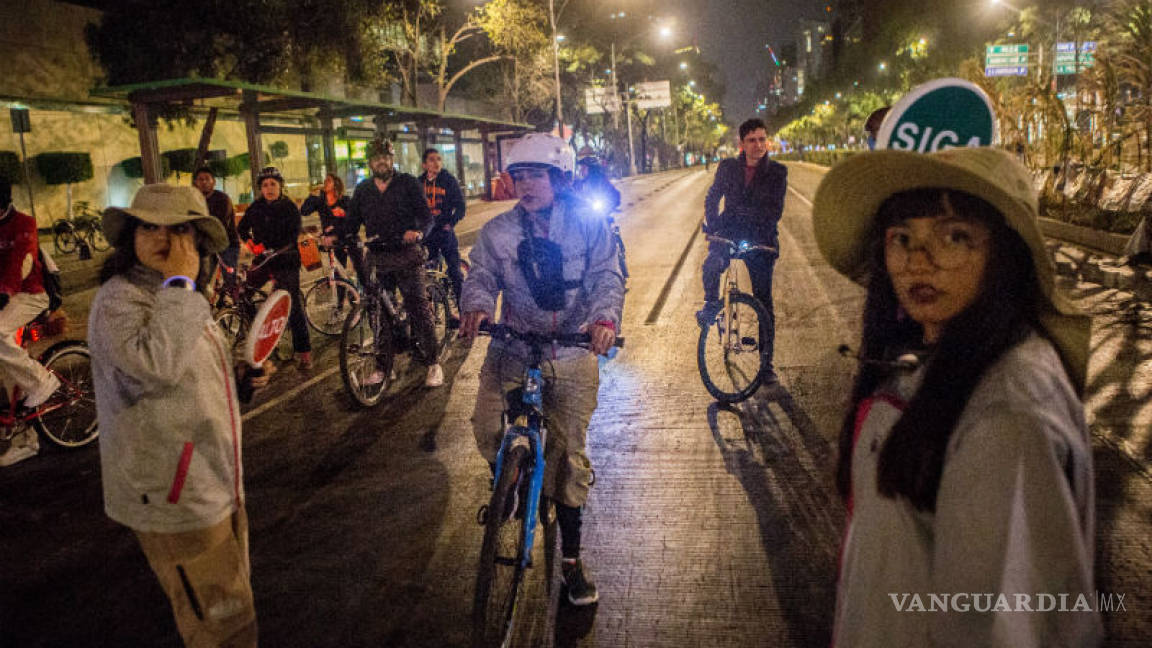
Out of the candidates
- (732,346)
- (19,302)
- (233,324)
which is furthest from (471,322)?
(233,324)

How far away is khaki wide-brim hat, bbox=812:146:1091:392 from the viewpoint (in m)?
1.30

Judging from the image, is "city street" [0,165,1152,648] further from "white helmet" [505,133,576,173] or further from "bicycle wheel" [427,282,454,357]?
"white helmet" [505,133,576,173]

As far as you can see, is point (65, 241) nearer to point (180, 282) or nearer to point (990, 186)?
point (180, 282)

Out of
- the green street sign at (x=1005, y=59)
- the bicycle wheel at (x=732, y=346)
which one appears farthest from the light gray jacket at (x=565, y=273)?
the green street sign at (x=1005, y=59)

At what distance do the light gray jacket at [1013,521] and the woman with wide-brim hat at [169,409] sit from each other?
2073 millimetres

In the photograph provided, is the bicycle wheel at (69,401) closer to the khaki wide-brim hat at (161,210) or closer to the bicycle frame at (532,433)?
the khaki wide-brim hat at (161,210)

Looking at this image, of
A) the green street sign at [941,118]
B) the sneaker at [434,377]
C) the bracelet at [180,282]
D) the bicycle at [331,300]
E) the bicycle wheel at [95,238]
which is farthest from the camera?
the bicycle wheel at [95,238]

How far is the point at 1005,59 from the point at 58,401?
3866cm

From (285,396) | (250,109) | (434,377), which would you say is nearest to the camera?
(285,396)

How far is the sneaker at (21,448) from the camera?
18.7 feet

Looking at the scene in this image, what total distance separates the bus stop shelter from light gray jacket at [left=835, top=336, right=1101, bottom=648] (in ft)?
58.4

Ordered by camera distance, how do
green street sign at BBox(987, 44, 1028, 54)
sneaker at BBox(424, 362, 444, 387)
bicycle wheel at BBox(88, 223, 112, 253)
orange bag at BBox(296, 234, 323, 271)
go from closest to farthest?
sneaker at BBox(424, 362, 444, 387)
orange bag at BBox(296, 234, 323, 271)
bicycle wheel at BBox(88, 223, 112, 253)
green street sign at BBox(987, 44, 1028, 54)

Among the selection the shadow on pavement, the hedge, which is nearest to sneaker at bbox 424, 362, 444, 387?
the shadow on pavement

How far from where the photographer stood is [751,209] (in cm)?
638
